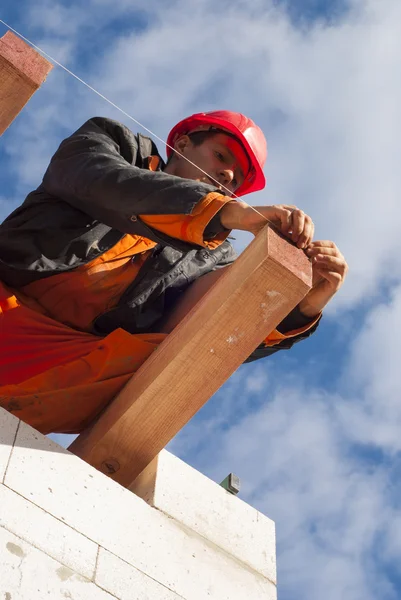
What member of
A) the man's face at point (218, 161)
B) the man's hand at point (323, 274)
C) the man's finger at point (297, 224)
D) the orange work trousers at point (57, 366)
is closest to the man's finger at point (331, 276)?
the man's hand at point (323, 274)

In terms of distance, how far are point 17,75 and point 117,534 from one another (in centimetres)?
161

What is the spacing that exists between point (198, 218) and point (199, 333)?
45cm

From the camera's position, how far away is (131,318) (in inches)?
171

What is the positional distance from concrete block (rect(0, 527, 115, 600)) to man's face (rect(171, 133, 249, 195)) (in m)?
2.38

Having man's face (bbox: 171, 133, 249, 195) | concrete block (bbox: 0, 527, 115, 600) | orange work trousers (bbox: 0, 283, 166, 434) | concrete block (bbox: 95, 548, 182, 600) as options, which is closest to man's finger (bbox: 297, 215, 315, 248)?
orange work trousers (bbox: 0, 283, 166, 434)

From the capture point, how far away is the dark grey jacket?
3975mm

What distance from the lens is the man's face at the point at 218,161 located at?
4898mm

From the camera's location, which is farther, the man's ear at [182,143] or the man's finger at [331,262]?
the man's ear at [182,143]

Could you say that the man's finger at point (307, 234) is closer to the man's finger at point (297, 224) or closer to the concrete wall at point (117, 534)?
the man's finger at point (297, 224)

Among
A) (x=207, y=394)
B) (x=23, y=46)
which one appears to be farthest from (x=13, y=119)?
(x=207, y=394)

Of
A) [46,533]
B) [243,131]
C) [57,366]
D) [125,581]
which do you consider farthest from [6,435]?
[243,131]

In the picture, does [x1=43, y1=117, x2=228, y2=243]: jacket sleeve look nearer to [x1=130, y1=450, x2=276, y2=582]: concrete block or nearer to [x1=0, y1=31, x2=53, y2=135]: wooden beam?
[x1=0, y1=31, x2=53, y2=135]: wooden beam

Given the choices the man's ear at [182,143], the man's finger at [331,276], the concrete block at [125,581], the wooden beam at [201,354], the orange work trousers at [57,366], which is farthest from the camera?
the man's ear at [182,143]

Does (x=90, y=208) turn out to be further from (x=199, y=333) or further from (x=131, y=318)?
(x=199, y=333)
